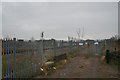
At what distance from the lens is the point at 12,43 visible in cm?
471

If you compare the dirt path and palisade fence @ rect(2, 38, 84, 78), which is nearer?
palisade fence @ rect(2, 38, 84, 78)

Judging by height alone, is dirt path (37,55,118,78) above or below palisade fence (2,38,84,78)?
below

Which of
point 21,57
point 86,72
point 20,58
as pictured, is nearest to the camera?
point 20,58

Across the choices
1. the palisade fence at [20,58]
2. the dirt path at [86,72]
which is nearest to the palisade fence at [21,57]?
the palisade fence at [20,58]

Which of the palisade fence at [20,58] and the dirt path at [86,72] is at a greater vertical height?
the palisade fence at [20,58]

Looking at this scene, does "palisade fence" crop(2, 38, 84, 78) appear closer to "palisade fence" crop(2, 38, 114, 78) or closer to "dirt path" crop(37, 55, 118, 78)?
"palisade fence" crop(2, 38, 114, 78)

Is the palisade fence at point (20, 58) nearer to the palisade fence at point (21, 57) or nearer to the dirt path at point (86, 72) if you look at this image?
the palisade fence at point (21, 57)

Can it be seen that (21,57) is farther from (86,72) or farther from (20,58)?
(86,72)

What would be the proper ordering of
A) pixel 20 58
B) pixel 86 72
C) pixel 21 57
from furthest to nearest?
pixel 86 72, pixel 21 57, pixel 20 58

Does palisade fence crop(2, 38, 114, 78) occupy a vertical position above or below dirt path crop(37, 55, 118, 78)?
above

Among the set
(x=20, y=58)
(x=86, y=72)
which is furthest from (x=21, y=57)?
(x=86, y=72)

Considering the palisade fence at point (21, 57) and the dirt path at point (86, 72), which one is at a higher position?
the palisade fence at point (21, 57)

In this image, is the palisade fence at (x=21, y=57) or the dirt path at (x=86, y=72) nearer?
the palisade fence at (x=21, y=57)

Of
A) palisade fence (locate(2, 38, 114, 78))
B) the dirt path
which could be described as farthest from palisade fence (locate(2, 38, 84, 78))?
the dirt path
